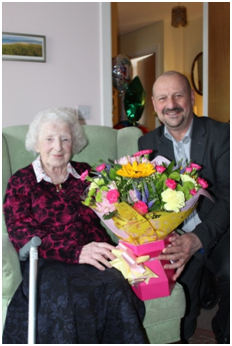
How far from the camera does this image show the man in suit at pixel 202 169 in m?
1.93

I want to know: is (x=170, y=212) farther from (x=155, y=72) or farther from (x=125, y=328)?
(x=155, y=72)

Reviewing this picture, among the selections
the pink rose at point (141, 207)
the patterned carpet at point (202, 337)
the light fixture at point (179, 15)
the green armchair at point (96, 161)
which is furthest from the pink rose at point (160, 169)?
the light fixture at point (179, 15)

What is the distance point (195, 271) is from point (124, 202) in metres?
0.74

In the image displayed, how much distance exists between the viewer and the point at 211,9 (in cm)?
387

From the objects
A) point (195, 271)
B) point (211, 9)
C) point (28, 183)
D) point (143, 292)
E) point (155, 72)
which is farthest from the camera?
point (155, 72)

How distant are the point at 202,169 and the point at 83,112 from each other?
133 cm

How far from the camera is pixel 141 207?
4.74ft

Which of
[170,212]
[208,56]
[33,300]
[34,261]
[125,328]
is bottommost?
[125,328]

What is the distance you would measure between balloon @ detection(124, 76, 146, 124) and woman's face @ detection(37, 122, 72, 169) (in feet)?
5.47

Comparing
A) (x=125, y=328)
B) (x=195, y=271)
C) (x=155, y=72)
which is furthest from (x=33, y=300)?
(x=155, y=72)

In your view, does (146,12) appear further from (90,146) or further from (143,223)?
(143,223)

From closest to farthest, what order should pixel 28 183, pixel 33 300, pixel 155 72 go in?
pixel 33 300 < pixel 28 183 < pixel 155 72

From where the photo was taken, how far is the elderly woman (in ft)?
4.76

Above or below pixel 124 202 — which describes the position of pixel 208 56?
above
